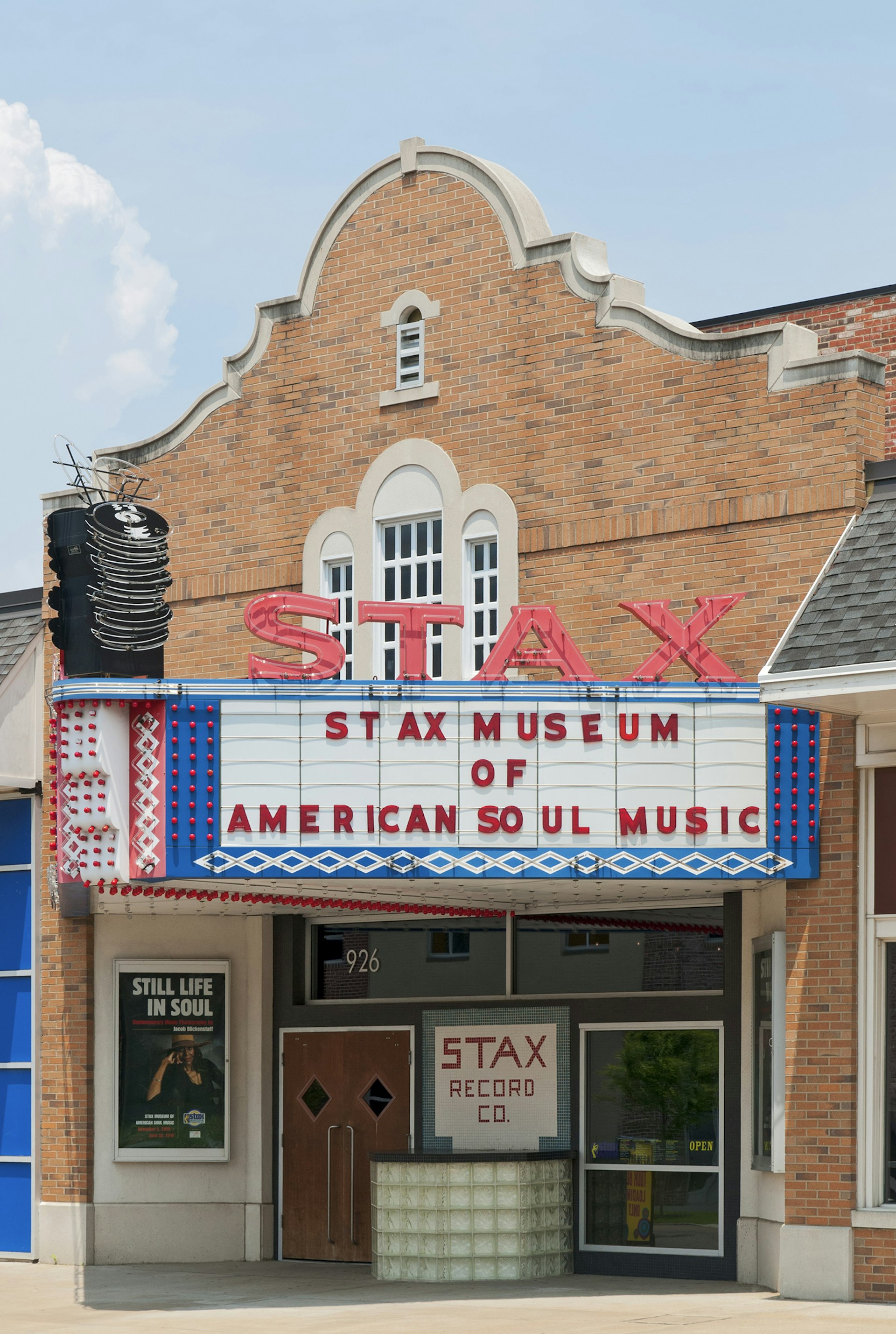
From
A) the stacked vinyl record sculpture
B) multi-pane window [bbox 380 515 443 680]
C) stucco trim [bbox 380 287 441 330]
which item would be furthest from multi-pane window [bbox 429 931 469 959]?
stucco trim [bbox 380 287 441 330]

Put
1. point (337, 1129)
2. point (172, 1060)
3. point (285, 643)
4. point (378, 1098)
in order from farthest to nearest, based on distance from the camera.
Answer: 1. point (172, 1060)
2. point (337, 1129)
3. point (378, 1098)
4. point (285, 643)

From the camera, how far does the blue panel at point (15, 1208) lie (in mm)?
19922

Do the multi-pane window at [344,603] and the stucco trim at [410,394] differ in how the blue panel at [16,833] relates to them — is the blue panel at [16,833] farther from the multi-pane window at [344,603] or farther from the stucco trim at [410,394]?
the stucco trim at [410,394]

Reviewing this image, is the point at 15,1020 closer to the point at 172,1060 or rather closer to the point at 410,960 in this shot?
the point at 172,1060

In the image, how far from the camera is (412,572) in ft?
61.4

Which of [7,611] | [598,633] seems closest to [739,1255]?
[598,633]

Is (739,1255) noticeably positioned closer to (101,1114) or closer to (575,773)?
(575,773)

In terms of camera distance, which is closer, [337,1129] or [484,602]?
[484,602]

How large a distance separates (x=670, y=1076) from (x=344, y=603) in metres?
5.60

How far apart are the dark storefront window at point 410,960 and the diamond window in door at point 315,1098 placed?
0.88m

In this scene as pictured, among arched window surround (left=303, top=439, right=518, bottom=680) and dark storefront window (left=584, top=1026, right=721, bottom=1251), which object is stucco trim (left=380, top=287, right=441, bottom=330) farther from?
dark storefront window (left=584, top=1026, right=721, bottom=1251)

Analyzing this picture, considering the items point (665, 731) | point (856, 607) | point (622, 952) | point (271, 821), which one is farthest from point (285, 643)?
point (856, 607)

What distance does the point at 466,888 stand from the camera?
655 inches

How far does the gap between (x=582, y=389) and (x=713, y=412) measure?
142 cm
